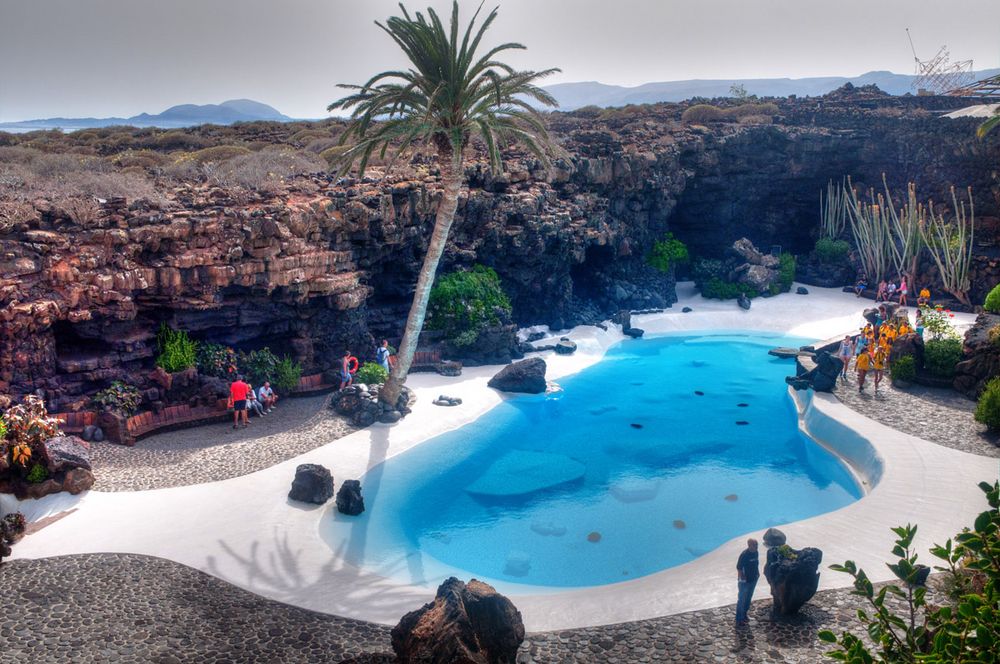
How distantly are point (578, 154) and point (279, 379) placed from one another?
1687 centimetres

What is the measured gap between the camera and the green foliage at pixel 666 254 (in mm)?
33250

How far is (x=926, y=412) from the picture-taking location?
1800cm

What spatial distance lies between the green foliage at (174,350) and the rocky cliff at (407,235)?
265 millimetres

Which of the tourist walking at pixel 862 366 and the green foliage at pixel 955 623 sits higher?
the green foliage at pixel 955 623

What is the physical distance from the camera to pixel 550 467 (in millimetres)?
16734

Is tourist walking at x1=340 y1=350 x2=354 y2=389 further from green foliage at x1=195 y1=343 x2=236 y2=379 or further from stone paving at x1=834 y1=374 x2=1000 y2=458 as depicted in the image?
stone paving at x1=834 y1=374 x2=1000 y2=458

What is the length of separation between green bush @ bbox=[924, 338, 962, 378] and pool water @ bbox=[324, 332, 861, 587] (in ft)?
13.5

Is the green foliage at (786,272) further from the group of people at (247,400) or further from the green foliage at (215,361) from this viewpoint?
the green foliage at (215,361)

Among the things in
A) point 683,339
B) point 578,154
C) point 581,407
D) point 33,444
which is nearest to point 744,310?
point 683,339

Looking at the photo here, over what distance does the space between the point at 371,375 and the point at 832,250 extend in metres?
26.1

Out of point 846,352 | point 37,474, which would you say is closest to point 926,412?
point 846,352

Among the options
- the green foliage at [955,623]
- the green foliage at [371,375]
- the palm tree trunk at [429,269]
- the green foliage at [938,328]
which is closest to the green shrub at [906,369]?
the green foliage at [938,328]

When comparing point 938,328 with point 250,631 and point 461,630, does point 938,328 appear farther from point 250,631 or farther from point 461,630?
point 250,631

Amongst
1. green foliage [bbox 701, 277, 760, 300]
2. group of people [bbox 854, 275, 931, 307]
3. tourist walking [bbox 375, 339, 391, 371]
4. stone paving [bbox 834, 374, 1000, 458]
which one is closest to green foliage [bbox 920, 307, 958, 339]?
stone paving [bbox 834, 374, 1000, 458]
